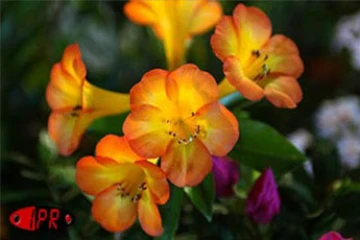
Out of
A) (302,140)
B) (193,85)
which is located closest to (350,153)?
(302,140)

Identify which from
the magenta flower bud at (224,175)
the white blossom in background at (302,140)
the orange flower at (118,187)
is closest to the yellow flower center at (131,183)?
the orange flower at (118,187)

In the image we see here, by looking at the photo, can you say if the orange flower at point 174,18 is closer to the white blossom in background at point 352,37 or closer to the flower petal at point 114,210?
the flower petal at point 114,210

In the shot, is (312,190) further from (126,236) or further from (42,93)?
(42,93)

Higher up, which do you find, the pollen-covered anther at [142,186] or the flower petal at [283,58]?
the flower petal at [283,58]

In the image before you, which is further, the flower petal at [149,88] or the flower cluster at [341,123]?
the flower cluster at [341,123]

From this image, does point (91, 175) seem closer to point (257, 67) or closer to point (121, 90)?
point (257, 67)

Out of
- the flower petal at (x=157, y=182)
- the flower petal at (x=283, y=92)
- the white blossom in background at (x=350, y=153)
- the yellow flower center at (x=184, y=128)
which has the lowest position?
the white blossom in background at (x=350, y=153)
